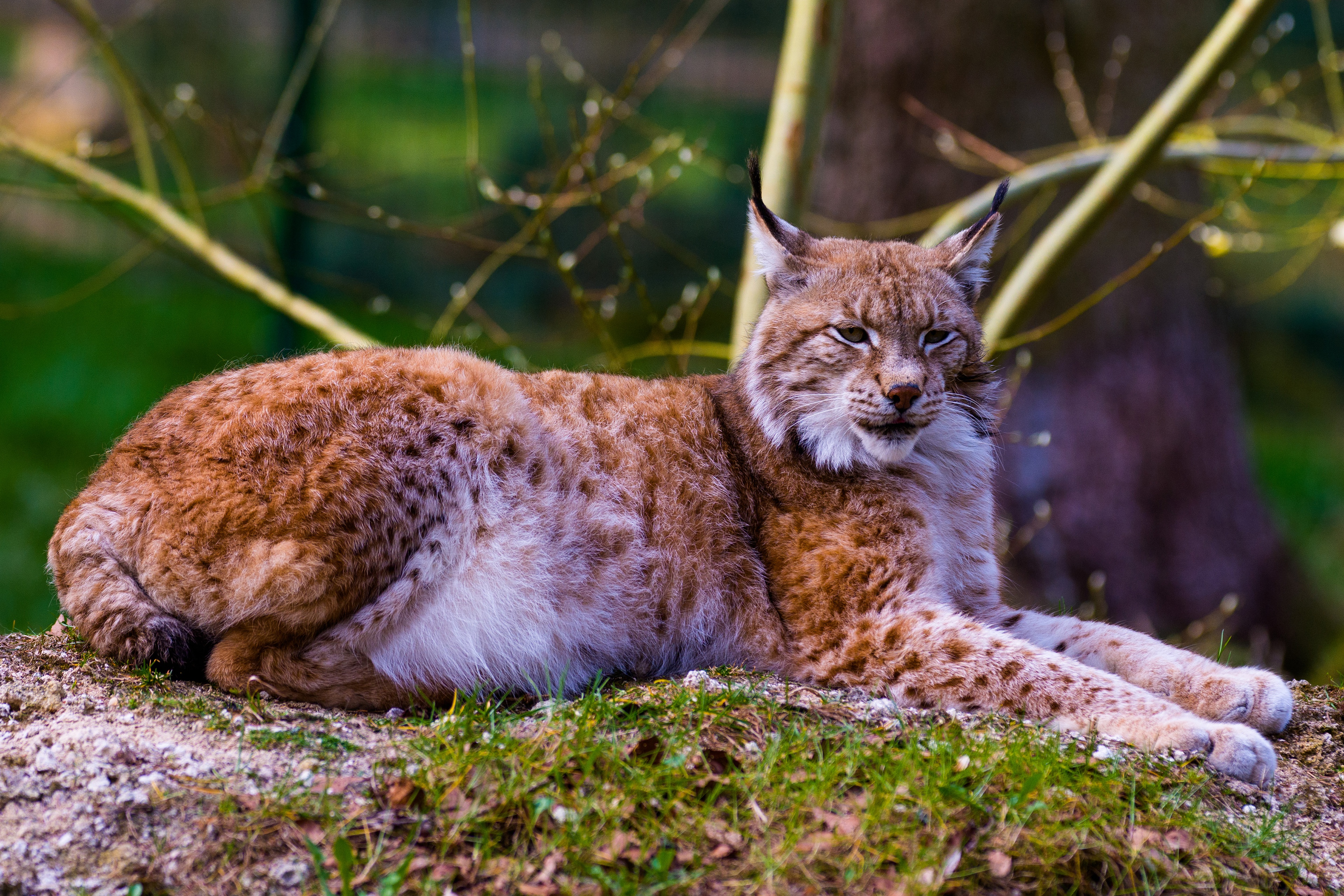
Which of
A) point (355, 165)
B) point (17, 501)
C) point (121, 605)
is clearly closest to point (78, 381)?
point (17, 501)

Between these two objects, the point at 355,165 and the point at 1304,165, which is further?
the point at 355,165

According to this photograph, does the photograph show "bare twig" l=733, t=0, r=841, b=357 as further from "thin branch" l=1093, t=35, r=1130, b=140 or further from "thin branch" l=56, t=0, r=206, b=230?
"thin branch" l=56, t=0, r=206, b=230

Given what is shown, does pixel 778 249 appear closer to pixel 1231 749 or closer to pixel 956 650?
pixel 956 650

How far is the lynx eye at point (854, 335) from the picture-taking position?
13.2 ft

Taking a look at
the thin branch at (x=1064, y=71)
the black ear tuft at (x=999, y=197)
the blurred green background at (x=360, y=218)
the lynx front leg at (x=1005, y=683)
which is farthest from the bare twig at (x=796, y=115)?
the blurred green background at (x=360, y=218)

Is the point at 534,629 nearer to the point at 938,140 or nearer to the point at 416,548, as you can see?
the point at 416,548

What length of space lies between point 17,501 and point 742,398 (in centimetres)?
597

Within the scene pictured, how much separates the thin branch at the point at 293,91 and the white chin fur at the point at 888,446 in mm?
3304

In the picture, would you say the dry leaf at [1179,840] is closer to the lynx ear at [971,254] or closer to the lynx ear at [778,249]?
the lynx ear at [971,254]

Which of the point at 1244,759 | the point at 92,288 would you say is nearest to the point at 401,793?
the point at 1244,759

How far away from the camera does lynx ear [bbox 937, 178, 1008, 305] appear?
13.7 feet

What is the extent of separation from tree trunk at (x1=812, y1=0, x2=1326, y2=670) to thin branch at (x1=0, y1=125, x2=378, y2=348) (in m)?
3.36

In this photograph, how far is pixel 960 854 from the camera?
2605 millimetres

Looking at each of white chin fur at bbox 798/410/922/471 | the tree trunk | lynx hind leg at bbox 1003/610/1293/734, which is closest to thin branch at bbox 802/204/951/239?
the tree trunk
